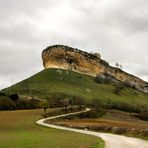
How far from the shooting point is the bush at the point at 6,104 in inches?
4841

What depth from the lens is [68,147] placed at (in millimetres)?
38219

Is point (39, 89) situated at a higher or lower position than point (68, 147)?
higher

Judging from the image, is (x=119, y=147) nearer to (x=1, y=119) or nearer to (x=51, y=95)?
(x=1, y=119)

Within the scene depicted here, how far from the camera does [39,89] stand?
186625 mm

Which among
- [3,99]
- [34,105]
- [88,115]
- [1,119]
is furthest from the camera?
[34,105]

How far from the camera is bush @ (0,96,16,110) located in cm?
12296

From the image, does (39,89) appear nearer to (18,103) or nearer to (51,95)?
(51,95)

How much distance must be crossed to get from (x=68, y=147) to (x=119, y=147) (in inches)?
174

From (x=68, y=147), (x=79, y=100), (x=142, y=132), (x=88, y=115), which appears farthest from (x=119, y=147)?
(x=79, y=100)

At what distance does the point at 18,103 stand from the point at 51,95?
38924 millimetres

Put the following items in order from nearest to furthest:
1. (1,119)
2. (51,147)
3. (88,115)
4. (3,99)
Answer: (51,147) < (1,119) < (88,115) < (3,99)

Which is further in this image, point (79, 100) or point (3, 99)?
point (79, 100)

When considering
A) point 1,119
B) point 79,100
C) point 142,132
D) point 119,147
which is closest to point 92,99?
point 79,100

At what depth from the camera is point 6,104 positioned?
125 metres
